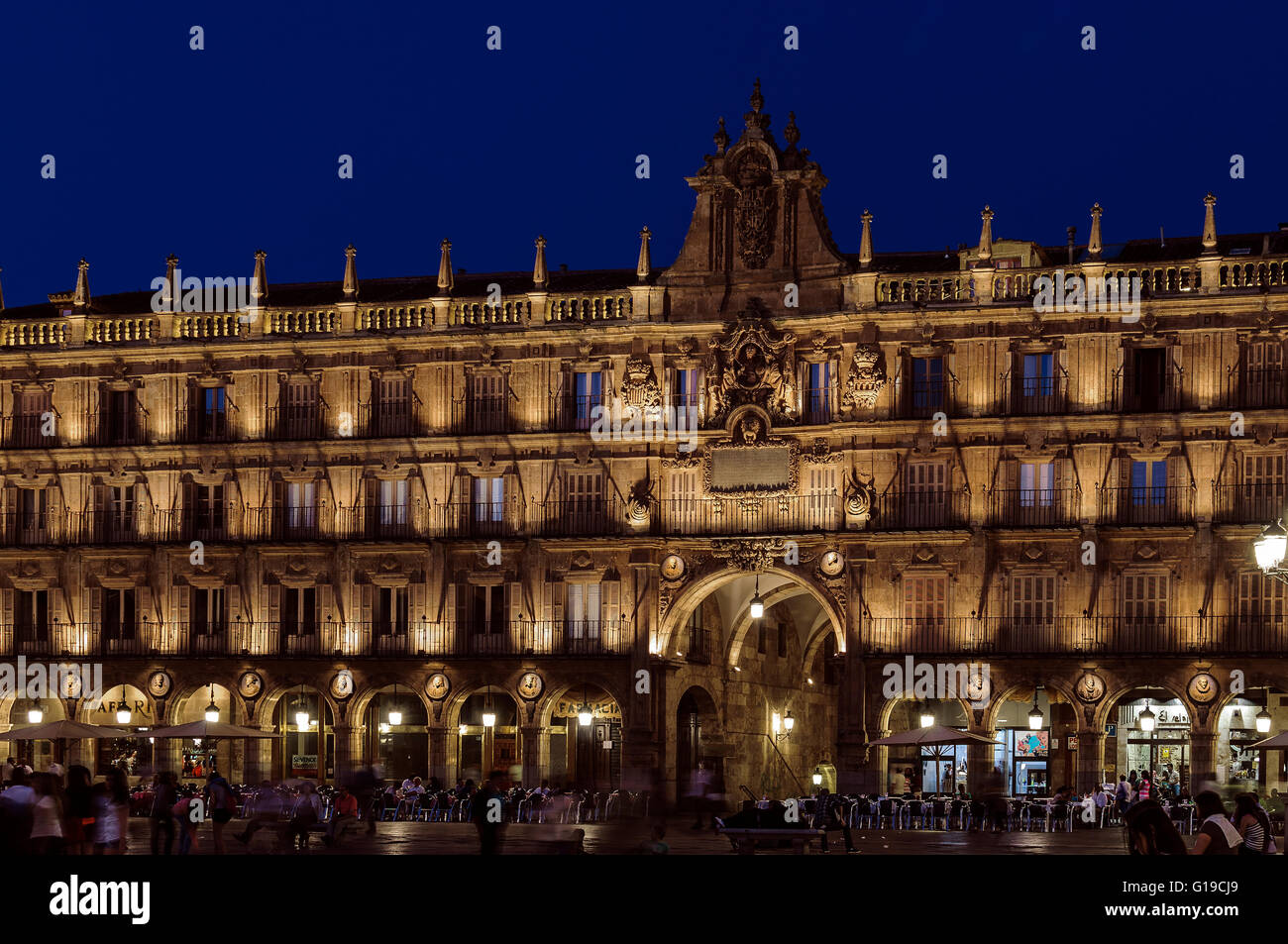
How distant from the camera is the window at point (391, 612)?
6438cm

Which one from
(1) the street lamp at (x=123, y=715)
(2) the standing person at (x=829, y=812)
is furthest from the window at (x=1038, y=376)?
(1) the street lamp at (x=123, y=715)

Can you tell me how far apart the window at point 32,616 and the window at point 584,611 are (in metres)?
16.5

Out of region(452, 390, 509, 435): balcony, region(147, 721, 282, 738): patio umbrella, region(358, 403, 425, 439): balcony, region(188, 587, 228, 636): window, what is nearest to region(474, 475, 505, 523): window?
region(452, 390, 509, 435): balcony

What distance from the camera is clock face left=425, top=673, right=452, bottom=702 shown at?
63125 millimetres

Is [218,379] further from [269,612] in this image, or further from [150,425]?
[269,612]

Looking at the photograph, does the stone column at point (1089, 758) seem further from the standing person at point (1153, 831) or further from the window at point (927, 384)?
the standing person at point (1153, 831)

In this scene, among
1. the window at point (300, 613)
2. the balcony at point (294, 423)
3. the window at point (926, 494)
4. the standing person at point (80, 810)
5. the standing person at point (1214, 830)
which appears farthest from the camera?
the balcony at point (294, 423)

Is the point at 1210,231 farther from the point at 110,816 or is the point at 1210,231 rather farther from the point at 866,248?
the point at 110,816

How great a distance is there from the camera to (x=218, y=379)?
66.6 m

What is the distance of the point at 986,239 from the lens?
60688mm
